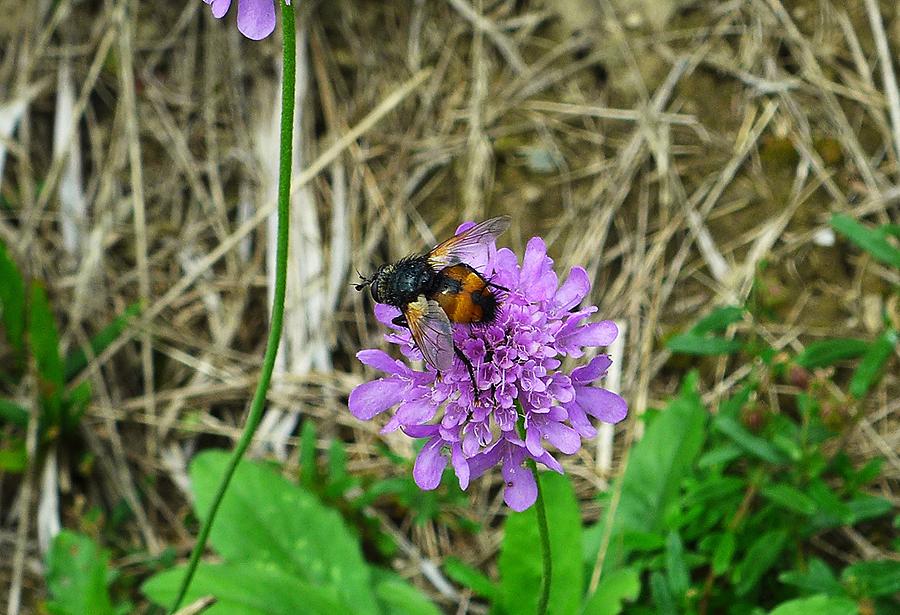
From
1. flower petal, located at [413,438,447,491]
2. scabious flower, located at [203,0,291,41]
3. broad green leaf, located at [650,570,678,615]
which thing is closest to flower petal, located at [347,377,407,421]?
flower petal, located at [413,438,447,491]

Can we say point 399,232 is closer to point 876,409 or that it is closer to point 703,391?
point 703,391

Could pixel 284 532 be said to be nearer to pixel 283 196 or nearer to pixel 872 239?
pixel 283 196

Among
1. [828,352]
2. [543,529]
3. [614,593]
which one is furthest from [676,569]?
[543,529]

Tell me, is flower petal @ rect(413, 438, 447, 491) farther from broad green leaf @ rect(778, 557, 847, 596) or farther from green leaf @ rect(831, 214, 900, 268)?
green leaf @ rect(831, 214, 900, 268)

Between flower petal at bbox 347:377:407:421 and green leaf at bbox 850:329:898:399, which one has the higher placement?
flower petal at bbox 347:377:407:421

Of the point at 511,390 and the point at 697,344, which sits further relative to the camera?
the point at 697,344

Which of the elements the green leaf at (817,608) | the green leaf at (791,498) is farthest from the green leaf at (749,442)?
the green leaf at (817,608)
